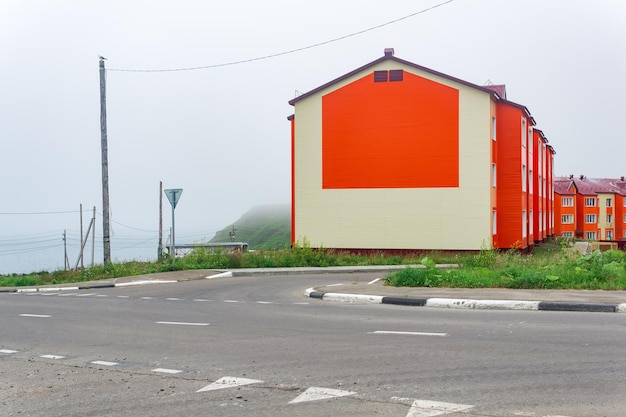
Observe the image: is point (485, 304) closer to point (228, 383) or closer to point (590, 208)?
point (228, 383)

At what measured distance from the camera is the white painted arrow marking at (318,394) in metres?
6.19

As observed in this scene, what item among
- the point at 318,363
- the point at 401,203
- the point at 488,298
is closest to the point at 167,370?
the point at 318,363

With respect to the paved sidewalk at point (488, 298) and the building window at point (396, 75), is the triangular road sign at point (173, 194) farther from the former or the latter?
the building window at point (396, 75)

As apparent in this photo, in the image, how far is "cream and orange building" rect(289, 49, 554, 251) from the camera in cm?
3691

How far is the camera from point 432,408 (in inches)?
225

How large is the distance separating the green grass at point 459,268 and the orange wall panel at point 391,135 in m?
4.34

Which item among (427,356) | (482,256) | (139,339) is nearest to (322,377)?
(427,356)

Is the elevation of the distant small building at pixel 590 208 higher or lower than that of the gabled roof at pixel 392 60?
lower

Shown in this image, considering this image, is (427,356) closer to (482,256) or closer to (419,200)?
(482,256)

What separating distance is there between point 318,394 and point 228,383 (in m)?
1.07

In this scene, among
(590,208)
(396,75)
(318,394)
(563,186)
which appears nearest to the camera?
(318,394)

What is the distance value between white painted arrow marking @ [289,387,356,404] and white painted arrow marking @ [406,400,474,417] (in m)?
0.75

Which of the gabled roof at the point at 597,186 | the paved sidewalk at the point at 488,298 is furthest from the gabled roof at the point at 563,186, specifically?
the paved sidewalk at the point at 488,298

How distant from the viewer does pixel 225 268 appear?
28.0 meters
